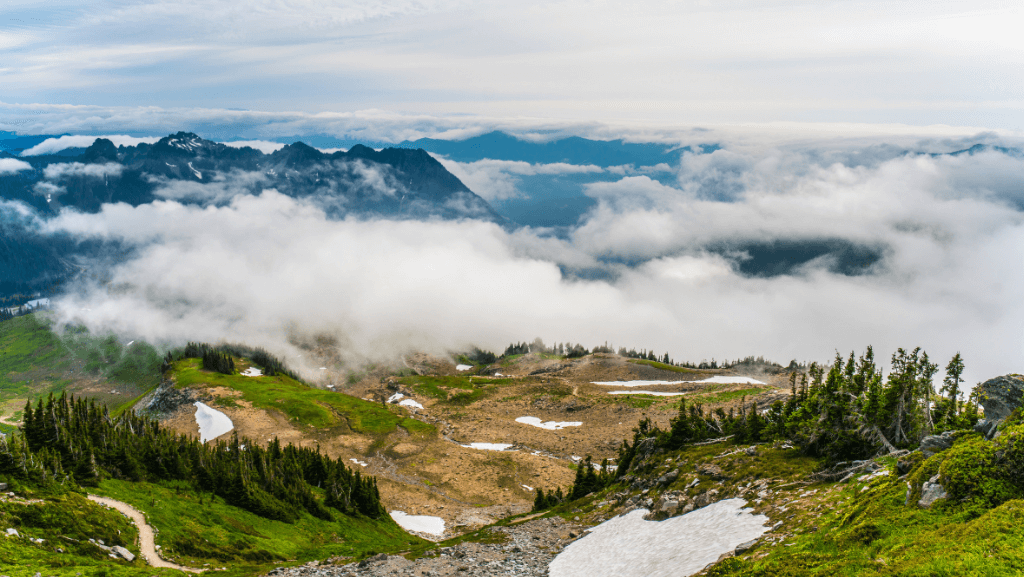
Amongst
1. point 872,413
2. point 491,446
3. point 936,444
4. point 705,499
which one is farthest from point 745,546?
point 491,446

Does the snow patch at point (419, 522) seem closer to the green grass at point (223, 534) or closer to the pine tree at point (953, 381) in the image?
the green grass at point (223, 534)

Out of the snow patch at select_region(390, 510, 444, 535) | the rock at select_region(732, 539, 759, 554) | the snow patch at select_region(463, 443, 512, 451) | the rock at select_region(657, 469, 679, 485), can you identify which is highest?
the rock at select_region(732, 539, 759, 554)

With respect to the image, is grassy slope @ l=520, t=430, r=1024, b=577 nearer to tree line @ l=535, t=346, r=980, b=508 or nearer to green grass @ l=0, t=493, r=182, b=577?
tree line @ l=535, t=346, r=980, b=508

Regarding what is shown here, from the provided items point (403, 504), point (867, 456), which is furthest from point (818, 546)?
point (403, 504)

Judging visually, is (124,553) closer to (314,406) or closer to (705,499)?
(705,499)

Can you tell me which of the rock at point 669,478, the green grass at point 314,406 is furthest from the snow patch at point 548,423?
the rock at point 669,478

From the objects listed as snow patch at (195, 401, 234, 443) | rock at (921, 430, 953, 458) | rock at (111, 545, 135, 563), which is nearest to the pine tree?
rock at (921, 430, 953, 458)

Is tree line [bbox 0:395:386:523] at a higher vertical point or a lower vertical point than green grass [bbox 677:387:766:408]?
higher
